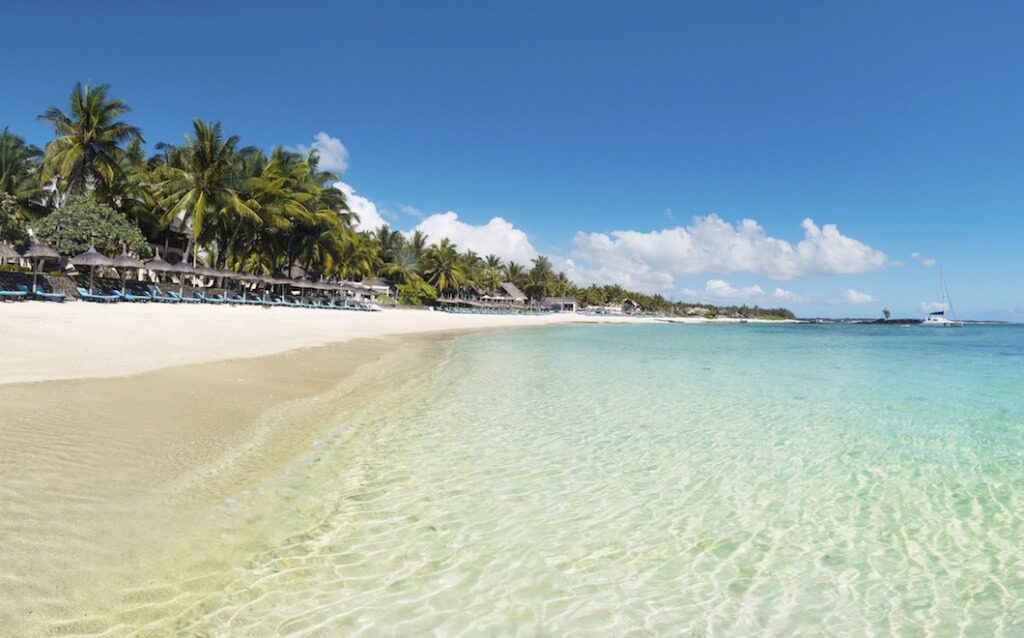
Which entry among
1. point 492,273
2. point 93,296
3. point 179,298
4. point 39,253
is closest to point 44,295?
point 93,296

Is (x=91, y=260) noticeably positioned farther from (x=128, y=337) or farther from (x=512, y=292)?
(x=512, y=292)

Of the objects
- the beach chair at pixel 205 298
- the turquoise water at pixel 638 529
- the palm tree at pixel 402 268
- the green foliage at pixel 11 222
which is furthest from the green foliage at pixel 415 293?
the turquoise water at pixel 638 529

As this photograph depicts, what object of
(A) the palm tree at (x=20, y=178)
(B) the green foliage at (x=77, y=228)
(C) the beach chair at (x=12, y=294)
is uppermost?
(A) the palm tree at (x=20, y=178)

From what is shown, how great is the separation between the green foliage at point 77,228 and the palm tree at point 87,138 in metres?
2.12

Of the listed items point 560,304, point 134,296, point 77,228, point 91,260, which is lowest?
point 134,296

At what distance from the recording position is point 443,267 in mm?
72250

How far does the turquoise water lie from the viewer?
3217mm

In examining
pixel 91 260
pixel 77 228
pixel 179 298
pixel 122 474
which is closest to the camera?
pixel 122 474

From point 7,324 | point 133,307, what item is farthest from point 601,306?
point 7,324

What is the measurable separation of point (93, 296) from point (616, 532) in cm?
2654

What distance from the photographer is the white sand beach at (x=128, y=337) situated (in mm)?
9617

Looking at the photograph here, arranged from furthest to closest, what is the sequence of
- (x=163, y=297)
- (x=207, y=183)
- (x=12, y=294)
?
1. (x=207, y=183)
2. (x=163, y=297)
3. (x=12, y=294)

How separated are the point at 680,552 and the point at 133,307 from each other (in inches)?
979

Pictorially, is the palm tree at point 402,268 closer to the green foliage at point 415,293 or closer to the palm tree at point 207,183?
the green foliage at point 415,293
